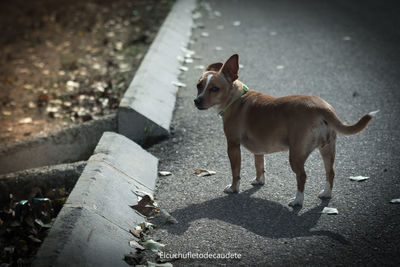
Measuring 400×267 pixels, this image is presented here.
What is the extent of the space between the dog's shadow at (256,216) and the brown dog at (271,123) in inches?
5.3

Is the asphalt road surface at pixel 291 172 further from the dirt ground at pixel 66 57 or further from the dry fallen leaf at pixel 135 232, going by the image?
the dirt ground at pixel 66 57

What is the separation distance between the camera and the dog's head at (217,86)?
392 centimetres

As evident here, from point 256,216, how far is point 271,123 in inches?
29.5

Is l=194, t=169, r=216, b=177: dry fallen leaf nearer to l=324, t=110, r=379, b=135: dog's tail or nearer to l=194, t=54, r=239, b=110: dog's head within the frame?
l=194, t=54, r=239, b=110: dog's head

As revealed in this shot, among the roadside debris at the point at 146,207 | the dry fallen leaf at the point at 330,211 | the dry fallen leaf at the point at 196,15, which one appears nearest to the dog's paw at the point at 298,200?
the dry fallen leaf at the point at 330,211

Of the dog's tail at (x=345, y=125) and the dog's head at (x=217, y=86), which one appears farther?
the dog's head at (x=217, y=86)

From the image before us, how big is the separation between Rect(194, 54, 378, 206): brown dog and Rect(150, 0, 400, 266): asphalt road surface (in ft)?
0.85

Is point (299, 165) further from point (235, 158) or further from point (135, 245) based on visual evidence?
point (135, 245)

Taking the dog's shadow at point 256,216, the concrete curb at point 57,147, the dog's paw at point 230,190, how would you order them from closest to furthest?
the dog's shadow at point 256,216 < the dog's paw at point 230,190 < the concrete curb at point 57,147

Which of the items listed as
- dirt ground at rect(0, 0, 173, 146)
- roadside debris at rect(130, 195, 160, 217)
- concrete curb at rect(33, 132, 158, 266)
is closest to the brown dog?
roadside debris at rect(130, 195, 160, 217)

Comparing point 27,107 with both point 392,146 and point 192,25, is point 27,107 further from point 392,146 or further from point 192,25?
point 392,146

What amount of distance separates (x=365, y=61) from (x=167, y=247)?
204 inches

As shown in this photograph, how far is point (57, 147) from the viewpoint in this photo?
214 inches

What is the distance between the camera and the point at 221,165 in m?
4.62
